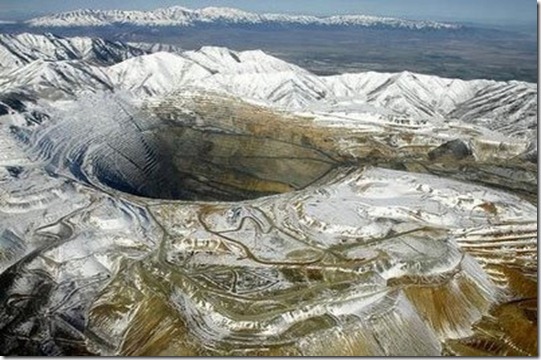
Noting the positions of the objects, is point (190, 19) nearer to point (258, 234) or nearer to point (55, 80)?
point (55, 80)

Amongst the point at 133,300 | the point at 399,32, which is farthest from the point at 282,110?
the point at 399,32

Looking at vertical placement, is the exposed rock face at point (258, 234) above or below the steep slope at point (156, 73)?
below

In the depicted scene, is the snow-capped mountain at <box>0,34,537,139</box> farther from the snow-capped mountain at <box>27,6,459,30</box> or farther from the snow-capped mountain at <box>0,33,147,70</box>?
the snow-capped mountain at <box>27,6,459,30</box>

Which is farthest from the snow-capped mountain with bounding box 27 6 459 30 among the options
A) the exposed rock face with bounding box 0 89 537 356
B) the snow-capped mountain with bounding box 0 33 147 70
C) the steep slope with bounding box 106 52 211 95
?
the exposed rock face with bounding box 0 89 537 356

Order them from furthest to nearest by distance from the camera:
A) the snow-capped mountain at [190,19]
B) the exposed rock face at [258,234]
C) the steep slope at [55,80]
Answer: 1. the snow-capped mountain at [190,19]
2. the steep slope at [55,80]
3. the exposed rock face at [258,234]

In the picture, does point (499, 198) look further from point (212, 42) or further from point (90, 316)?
point (212, 42)

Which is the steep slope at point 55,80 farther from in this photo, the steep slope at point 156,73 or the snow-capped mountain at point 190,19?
the snow-capped mountain at point 190,19

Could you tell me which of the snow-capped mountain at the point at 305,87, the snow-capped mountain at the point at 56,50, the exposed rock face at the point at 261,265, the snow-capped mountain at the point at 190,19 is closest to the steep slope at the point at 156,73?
the snow-capped mountain at the point at 305,87

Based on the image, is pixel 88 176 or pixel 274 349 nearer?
pixel 274 349
